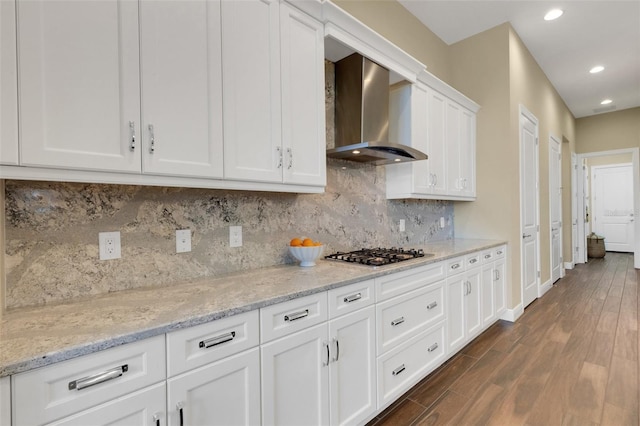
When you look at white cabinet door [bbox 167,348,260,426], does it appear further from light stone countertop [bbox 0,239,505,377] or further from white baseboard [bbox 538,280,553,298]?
white baseboard [bbox 538,280,553,298]

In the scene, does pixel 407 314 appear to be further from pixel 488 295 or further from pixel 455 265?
pixel 488 295

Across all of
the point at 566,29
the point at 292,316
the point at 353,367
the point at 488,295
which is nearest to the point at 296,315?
the point at 292,316

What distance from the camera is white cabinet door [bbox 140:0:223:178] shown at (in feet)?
4.13

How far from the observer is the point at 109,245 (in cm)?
139

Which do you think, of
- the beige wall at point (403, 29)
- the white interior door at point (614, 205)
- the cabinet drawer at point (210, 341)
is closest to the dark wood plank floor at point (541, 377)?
the cabinet drawer at point (210, 341)

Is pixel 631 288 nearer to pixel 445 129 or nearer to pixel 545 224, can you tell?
pixel 545 224

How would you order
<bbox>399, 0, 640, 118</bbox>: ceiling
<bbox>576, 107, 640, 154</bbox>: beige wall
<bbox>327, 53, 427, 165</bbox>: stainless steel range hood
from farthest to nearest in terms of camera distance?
1. <bbox>576, 107, 640, 154</bbox>: beige wall
2. <bbox>399, 0, 640, 118</bbox>: ceiling
3. <bbox>327, 53, 427, 165</bbox>: stainless steel range hood

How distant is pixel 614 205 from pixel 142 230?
421 inches

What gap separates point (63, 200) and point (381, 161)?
214 cm

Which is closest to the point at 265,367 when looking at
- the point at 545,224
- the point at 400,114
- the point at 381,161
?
the point at 381,161

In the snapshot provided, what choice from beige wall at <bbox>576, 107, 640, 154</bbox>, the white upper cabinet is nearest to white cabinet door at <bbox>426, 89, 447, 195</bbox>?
the white upper cabinet

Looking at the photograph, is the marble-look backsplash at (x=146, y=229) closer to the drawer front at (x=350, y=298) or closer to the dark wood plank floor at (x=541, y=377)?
the drawer front at (x=350, y=298)

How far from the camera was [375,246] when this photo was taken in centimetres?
279

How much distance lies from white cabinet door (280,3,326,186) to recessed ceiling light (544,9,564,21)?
2.98 metres
